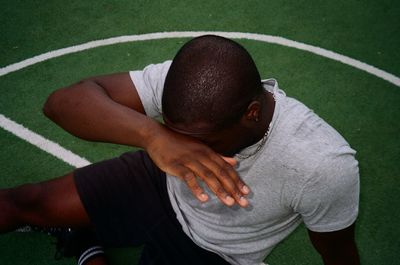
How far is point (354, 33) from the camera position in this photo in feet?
16.7

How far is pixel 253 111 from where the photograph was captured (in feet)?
5.99

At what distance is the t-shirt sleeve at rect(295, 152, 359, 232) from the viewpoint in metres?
1.87

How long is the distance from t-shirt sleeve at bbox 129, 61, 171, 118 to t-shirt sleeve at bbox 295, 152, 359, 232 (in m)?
1.02

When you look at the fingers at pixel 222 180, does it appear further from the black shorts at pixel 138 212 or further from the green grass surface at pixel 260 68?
the green grass surface at pixel 260 68

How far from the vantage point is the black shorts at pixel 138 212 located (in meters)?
2.51

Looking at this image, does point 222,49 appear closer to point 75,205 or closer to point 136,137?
point 136,137

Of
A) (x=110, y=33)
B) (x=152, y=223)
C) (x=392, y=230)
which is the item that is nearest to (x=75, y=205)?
(x=152, y=223)

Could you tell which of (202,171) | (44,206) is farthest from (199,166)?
(44,206)

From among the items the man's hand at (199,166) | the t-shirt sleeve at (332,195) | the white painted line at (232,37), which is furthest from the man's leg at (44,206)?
the white painted line at (232,37)

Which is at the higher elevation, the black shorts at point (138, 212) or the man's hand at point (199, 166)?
the man's hand at point (199, 166)

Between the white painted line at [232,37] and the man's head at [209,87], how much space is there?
3247 millimetres

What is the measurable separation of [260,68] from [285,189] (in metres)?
2.81

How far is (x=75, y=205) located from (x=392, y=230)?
2474 mm

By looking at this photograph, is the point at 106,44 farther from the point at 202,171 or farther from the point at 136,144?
the point at 202,171
